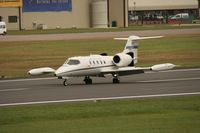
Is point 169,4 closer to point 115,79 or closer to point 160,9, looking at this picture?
point 160,9

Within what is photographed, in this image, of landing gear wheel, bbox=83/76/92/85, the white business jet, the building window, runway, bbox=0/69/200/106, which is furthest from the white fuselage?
the building window

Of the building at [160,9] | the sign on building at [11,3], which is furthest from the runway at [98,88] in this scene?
the building at [160,9]

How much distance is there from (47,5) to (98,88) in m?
70.8

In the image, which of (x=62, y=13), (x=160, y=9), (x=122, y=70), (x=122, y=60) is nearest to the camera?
(x=122, y=70)

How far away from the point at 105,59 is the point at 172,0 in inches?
4165

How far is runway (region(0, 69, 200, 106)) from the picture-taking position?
28.7 m

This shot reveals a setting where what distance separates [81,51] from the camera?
55.0 metres

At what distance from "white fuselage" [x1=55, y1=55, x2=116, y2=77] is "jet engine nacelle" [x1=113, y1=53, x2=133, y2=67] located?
221 millimetres

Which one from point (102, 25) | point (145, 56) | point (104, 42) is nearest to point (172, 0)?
point (102, 25)

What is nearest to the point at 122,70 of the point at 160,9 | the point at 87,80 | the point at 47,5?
the point at 87,80

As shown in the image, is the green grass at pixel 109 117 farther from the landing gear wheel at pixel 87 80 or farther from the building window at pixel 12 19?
the building window at pixel 12 19

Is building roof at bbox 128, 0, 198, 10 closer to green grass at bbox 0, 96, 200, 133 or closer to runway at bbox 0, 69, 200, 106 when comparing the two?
runway at bbox 0, 69, 200, 106

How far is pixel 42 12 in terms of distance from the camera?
10219 centimetres

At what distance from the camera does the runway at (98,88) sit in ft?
94.1
